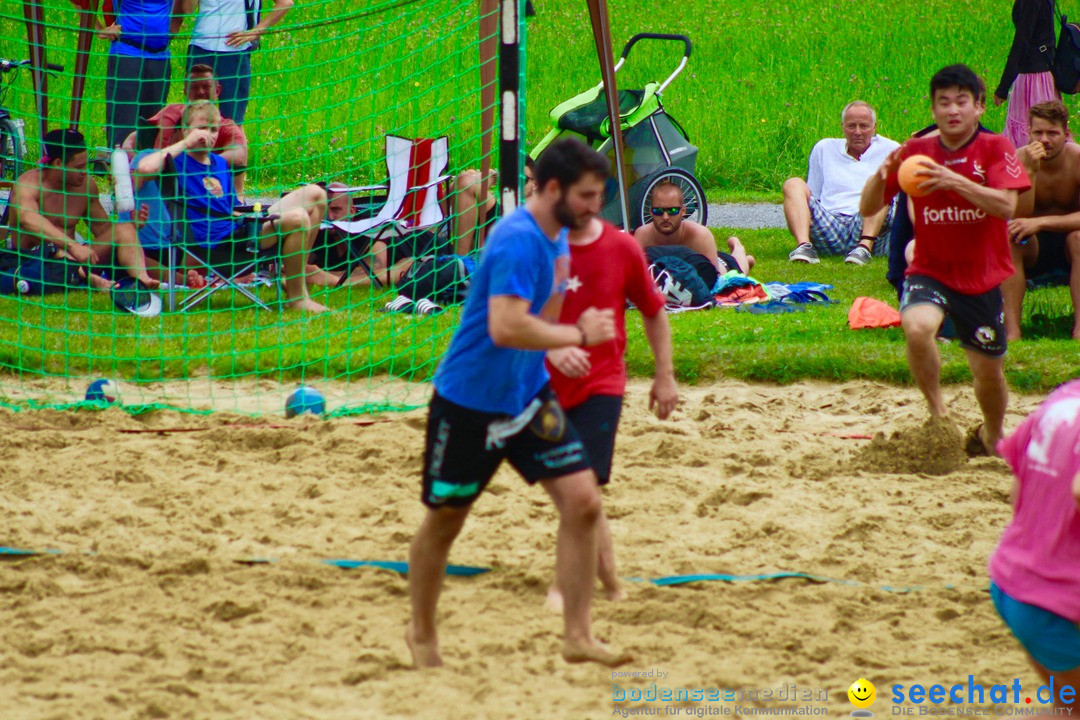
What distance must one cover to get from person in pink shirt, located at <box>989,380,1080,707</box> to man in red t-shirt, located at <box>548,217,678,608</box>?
1455 mm

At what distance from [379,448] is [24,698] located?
2.70m

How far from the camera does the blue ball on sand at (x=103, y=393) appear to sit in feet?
22.4

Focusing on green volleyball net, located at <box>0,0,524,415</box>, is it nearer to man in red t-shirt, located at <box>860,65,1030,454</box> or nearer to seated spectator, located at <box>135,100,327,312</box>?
seated spectator, located at <box>135,100,327,312</box>

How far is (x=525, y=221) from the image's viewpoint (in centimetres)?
356

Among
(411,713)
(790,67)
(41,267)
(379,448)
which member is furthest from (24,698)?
(790,67)

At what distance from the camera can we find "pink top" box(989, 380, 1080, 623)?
9.34ft

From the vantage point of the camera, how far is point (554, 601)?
14.3 feet

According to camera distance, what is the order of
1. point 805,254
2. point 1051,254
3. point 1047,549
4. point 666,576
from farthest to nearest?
point 805,254 → point 1051,254 → point 666,576 → point 1047,549

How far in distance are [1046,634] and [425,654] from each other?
1867mm

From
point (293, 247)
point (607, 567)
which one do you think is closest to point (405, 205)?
point (293, 247)

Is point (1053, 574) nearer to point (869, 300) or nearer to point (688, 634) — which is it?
point (688, 634)

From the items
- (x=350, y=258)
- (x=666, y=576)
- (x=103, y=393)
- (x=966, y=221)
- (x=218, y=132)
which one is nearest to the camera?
(x=666, y=576)

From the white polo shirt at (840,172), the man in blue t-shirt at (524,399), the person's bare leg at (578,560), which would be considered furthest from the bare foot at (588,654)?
the white polo shirt at (840,172)

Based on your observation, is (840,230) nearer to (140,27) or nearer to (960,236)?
(960,236)
